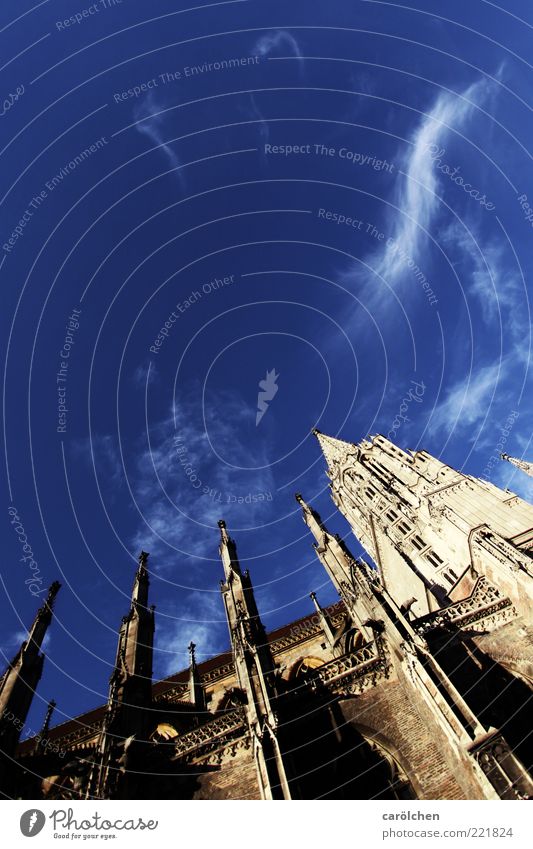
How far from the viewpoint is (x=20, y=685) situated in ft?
54.5

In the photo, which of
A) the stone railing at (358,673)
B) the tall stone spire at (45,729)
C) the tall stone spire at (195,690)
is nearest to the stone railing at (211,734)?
the stone railing at (358,673)

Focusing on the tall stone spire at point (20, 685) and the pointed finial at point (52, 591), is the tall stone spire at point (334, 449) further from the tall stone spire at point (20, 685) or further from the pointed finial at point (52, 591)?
the tall stone spire at point (20, 685)

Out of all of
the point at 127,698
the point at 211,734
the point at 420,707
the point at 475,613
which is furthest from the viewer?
the point at 475,613

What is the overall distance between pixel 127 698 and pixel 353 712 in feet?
29.3

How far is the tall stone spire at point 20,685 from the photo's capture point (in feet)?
46.8

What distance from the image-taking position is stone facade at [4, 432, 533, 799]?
442 inches

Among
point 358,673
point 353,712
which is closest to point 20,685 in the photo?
point 353,712

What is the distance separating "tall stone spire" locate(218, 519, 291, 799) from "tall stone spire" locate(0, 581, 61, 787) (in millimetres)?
8840

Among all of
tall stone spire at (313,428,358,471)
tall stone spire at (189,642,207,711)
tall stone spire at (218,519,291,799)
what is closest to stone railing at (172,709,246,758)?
tall stone spire at (218,519,291,799)

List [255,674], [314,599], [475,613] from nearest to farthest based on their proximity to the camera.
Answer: [255,674]
[475,613]
[314,599]

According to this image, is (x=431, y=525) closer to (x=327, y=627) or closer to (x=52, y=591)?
(x=327, y=627)

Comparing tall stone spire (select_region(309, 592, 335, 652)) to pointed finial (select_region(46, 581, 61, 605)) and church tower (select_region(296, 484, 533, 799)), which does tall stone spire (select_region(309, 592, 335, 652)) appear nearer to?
church tower (select_region(296, 484, 533, 799))

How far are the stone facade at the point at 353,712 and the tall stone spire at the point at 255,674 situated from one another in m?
0.05
